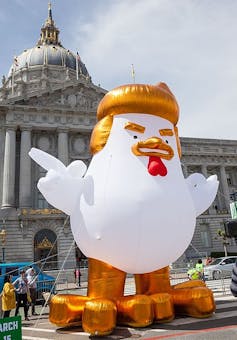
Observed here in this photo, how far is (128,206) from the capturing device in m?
5.99

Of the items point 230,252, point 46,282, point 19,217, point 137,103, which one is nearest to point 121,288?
point 137,103

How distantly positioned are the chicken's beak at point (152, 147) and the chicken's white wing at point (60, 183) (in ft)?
4.37

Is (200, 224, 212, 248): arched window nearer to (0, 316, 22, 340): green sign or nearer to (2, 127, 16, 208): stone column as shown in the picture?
(2, 127, 16, 208): stone column

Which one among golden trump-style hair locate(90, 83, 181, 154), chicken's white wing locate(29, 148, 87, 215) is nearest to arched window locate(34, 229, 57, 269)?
chicken's white wing locate(29, 148, 87, 215)

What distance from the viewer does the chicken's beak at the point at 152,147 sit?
6367 millimetres

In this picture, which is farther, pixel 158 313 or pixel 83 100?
pixel 83 100

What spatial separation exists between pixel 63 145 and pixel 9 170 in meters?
6.45

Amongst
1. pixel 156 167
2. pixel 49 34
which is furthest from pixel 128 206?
pixel 49 34

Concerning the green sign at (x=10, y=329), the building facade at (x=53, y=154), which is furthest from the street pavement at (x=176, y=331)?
the building facade at (x=53, y=154)

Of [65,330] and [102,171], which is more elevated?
[102,171]

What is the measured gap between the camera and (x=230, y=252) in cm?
3756

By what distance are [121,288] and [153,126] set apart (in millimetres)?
3363

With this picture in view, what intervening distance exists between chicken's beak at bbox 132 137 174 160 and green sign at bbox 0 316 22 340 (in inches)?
142

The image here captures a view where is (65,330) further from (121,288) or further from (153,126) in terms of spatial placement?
(153,126)
